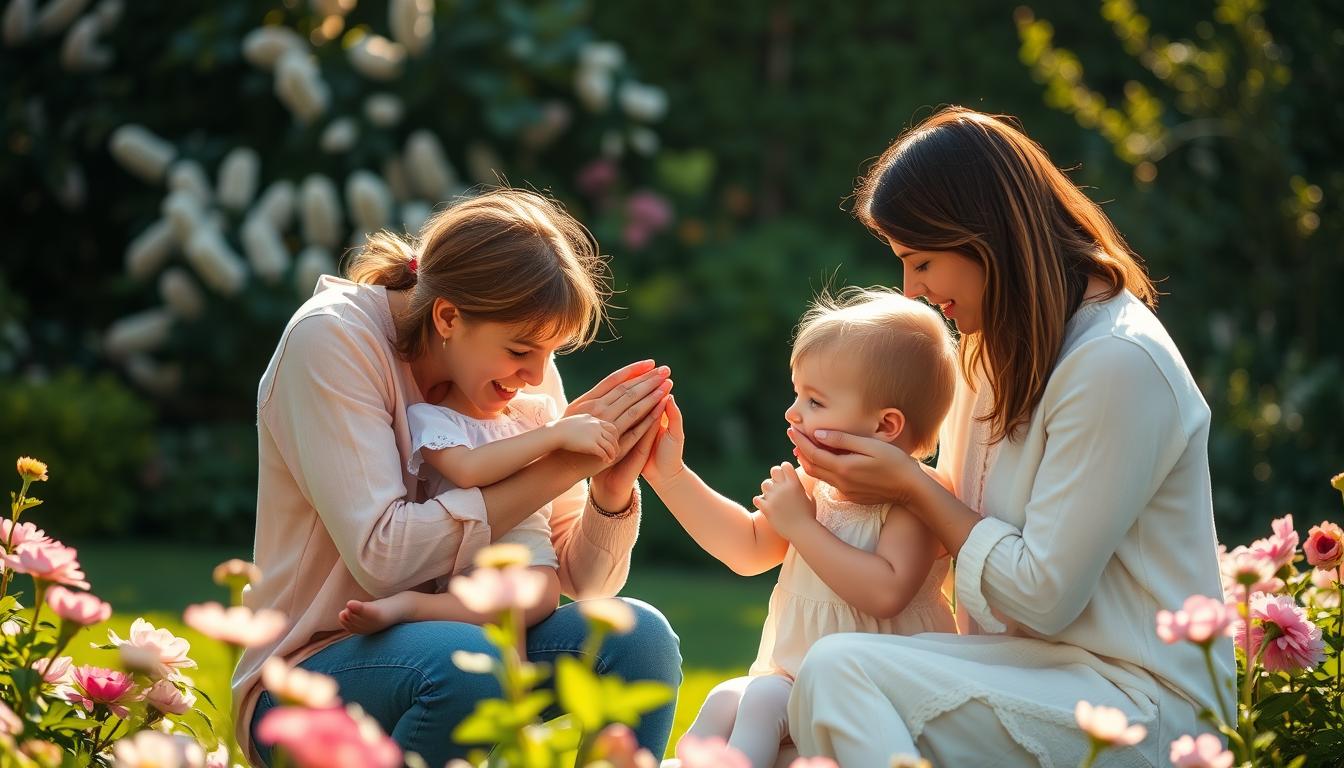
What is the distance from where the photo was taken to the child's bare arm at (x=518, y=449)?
8.25ft

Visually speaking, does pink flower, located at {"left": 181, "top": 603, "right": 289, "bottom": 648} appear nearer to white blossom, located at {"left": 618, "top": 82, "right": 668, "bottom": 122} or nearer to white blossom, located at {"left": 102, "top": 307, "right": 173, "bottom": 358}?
white blossom, located at {"left": 102, "top": 307, "right": 173, "bottom": 358}

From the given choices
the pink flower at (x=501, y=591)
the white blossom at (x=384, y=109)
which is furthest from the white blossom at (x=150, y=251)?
the pink flower at (x=501, y=591)

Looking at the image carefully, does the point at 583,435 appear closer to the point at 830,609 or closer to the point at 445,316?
the point at 445,316

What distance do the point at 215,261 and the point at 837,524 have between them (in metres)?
4.87

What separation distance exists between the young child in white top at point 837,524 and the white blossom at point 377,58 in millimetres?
4928

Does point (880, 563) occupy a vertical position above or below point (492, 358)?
below

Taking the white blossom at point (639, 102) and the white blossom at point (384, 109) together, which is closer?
the white blossom at point (384, 109)

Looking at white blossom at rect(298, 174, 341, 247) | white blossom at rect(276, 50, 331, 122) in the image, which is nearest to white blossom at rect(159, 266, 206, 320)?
white blossom at rect(298, 174, 341, 247)

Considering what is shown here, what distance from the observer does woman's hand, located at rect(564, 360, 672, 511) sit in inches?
104

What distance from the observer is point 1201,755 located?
1568 millimetres

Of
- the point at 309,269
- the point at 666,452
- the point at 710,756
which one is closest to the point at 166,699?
the point at 666,452

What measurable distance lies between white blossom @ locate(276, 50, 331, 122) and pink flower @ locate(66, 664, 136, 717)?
5.24m

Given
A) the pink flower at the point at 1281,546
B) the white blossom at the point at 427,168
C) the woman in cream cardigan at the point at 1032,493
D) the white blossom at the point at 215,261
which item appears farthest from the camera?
the white blossom at the point at 427,168

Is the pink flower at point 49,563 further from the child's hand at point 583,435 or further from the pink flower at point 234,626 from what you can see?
the child's hand at point 583,435
